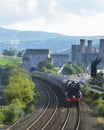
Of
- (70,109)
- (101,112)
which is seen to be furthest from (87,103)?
(101,112)

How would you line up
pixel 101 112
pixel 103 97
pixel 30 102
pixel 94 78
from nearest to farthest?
1. pixel 101 112
2. pixel 103 97
3. pixel 30 102
4. pixel 94 78

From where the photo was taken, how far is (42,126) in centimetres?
4356

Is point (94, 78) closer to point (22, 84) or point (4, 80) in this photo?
point (22, 84)

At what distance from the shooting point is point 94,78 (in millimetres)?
106875

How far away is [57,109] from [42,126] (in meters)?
15.8

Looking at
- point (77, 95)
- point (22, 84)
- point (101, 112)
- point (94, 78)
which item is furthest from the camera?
point (94, 78)

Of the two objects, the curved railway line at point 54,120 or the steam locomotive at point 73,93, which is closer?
the curved railway line at point 54,120

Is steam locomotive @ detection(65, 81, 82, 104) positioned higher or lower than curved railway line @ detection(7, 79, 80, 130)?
higher

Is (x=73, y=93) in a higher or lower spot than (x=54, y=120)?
higher

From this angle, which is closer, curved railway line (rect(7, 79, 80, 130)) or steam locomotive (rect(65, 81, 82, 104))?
curved railway line (rect(7, 79, 80, 130))

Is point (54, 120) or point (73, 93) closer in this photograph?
point (54, 120)

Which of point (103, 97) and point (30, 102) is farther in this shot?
point (30, 102)

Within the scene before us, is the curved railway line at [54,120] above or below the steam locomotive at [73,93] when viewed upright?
below

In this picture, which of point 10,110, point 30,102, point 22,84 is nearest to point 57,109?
point 10,110
